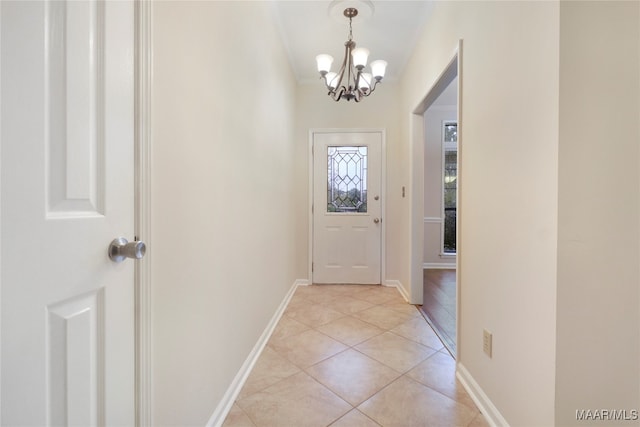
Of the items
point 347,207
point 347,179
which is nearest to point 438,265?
point 347,207

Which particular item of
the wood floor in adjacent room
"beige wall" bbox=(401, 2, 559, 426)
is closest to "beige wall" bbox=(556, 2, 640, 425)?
"beige wall" bbox=(401, 2, 559, 426)

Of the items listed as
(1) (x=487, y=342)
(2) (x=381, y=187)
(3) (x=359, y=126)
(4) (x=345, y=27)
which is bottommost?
(1) (x=487, y=342)

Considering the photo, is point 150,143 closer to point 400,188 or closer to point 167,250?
point 167,250

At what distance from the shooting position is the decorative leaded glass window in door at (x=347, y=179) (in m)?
3.73

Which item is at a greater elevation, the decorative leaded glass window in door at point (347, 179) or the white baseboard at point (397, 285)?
the decorative leaded glass window in door at point (347, 179)

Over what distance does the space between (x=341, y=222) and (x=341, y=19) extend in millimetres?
2212

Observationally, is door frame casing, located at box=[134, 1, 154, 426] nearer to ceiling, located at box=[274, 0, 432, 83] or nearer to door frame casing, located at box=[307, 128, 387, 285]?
ceiling, located at box=[274, 0, 432, 83]

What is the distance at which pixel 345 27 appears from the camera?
2646mm

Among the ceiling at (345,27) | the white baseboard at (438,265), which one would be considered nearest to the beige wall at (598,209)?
the ceiling at (345,27)

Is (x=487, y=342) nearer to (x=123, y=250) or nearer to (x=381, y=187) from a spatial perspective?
(x=123, y=250)

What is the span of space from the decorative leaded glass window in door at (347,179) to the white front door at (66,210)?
3.04 metres

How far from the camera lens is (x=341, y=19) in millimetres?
2377

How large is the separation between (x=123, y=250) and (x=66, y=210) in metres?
0.17

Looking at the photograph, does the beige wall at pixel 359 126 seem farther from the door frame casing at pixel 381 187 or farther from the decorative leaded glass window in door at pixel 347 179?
the decorative leaded glass window in door at pixel 347 179
